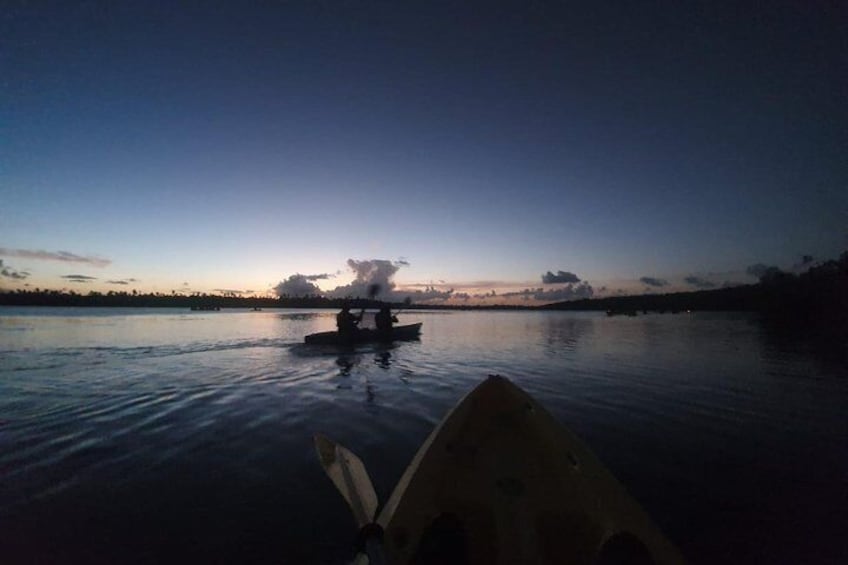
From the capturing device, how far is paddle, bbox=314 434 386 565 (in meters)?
3.60

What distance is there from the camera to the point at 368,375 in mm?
15492

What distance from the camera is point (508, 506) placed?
3787 millimetres

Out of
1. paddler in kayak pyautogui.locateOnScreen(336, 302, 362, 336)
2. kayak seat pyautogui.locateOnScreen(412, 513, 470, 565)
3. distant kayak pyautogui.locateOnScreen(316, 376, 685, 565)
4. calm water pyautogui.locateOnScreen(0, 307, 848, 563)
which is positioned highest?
paddler in kayak pyautogui.locateOnScreen(336, 302, 362, 336)

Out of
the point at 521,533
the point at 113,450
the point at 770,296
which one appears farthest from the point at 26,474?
the point at 770,296

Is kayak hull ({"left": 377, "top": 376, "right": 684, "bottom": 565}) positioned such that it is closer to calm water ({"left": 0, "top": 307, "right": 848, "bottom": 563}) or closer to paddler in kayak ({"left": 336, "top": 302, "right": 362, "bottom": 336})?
calm water ({"left": 0, "top": 307, "right": 848, "bottom": 563})

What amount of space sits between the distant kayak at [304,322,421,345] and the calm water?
820 centimetres

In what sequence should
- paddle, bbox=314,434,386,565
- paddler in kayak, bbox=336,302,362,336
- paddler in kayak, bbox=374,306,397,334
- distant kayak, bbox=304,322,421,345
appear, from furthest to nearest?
paddler in kayak, bbox=374,306,397,334, distant kayak, bbox=304,322,421,345, paddler in kayak, bbox=336,302,362,336, paddle, bbox=314,434,386,565

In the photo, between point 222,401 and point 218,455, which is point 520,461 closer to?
point 218,455

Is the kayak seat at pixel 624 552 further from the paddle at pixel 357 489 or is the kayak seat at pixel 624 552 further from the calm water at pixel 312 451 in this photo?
the paddle at pixel 357 489

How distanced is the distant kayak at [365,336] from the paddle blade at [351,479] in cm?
1974

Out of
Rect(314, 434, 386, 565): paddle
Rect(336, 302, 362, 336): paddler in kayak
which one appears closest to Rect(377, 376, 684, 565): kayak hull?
Rect(314, 434, 386, 565): paddle

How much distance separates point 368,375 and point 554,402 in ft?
25.0

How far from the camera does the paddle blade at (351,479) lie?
14.1 feet

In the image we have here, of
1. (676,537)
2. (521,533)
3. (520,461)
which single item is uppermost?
(520,461)
